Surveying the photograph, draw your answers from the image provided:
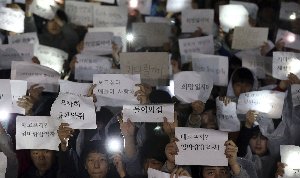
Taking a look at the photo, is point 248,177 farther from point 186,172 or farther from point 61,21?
point 61,21

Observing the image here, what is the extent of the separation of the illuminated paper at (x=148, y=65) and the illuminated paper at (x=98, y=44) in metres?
0.77

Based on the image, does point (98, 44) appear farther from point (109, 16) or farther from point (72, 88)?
point (72, 88)

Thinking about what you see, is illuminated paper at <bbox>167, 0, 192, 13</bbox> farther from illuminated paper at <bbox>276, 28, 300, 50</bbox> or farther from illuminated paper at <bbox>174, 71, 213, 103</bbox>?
illuminated paper at <bbox>174, 71, 213, 103</bbox>

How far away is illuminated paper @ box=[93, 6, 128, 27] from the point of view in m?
6.29

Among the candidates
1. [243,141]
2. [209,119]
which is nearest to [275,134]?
[243,141]

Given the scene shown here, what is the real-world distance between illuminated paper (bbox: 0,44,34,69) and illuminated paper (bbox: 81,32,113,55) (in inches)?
23.5

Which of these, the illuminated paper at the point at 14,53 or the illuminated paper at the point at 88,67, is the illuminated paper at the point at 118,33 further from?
the illuminated paper at the point at 14,53

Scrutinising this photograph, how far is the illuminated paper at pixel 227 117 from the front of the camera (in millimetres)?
4811

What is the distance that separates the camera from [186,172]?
411cm

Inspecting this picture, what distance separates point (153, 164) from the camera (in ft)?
14.4

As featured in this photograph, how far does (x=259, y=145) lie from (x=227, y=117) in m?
0.40

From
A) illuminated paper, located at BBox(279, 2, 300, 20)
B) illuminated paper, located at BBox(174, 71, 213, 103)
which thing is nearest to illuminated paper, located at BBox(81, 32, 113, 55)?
illuminated paper, located at BBox(174, 71, 213, 103)

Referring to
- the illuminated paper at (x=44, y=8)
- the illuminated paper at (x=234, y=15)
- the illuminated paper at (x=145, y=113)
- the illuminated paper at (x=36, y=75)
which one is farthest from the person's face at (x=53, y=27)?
the illuminated paper at (x=145, y=113)

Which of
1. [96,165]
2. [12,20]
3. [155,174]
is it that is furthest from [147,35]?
[155,174]
